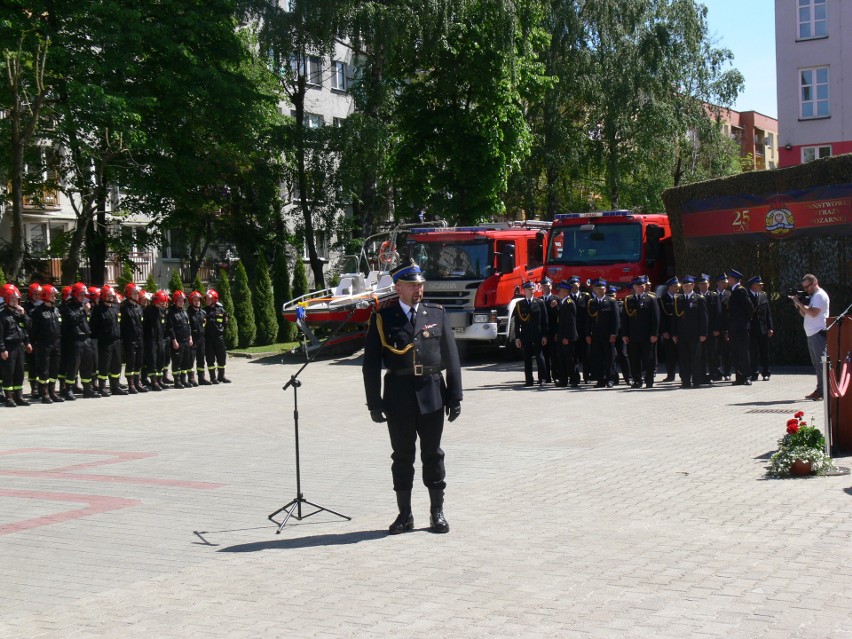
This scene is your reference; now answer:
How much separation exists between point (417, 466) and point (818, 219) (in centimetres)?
1422

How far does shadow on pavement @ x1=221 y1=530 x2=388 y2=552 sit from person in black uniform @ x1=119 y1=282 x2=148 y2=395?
1378 centimetres

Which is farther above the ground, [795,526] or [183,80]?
[183,80]

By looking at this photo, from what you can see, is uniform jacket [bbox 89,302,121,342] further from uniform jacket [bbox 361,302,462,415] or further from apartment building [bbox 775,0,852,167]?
apartment building [bbox 775,0,852,167]

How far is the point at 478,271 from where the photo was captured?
983 inches

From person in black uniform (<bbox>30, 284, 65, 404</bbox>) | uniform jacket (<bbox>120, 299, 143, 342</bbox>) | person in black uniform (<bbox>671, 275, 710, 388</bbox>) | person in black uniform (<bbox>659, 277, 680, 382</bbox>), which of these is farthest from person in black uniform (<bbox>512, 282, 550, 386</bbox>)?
person in black uniform (<bbox>30, 284, 65, 404</bbox>)

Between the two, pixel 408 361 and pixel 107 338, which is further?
pixel 107 338

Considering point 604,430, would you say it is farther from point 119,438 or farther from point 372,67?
point 372,67

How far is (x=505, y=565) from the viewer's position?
22.6 ft

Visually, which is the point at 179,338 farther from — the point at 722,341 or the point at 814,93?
the point at 814,93

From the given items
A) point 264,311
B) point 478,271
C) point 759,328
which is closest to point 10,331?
point 478,271

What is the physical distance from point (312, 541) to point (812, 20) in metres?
37.9

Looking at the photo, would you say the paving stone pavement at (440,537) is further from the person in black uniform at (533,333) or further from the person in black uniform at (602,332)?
A: the person in black uniform at (533,333)

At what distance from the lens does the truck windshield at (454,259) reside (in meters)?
25.0

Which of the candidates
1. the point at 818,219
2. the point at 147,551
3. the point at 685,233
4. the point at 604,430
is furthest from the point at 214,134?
the point at 147,551
